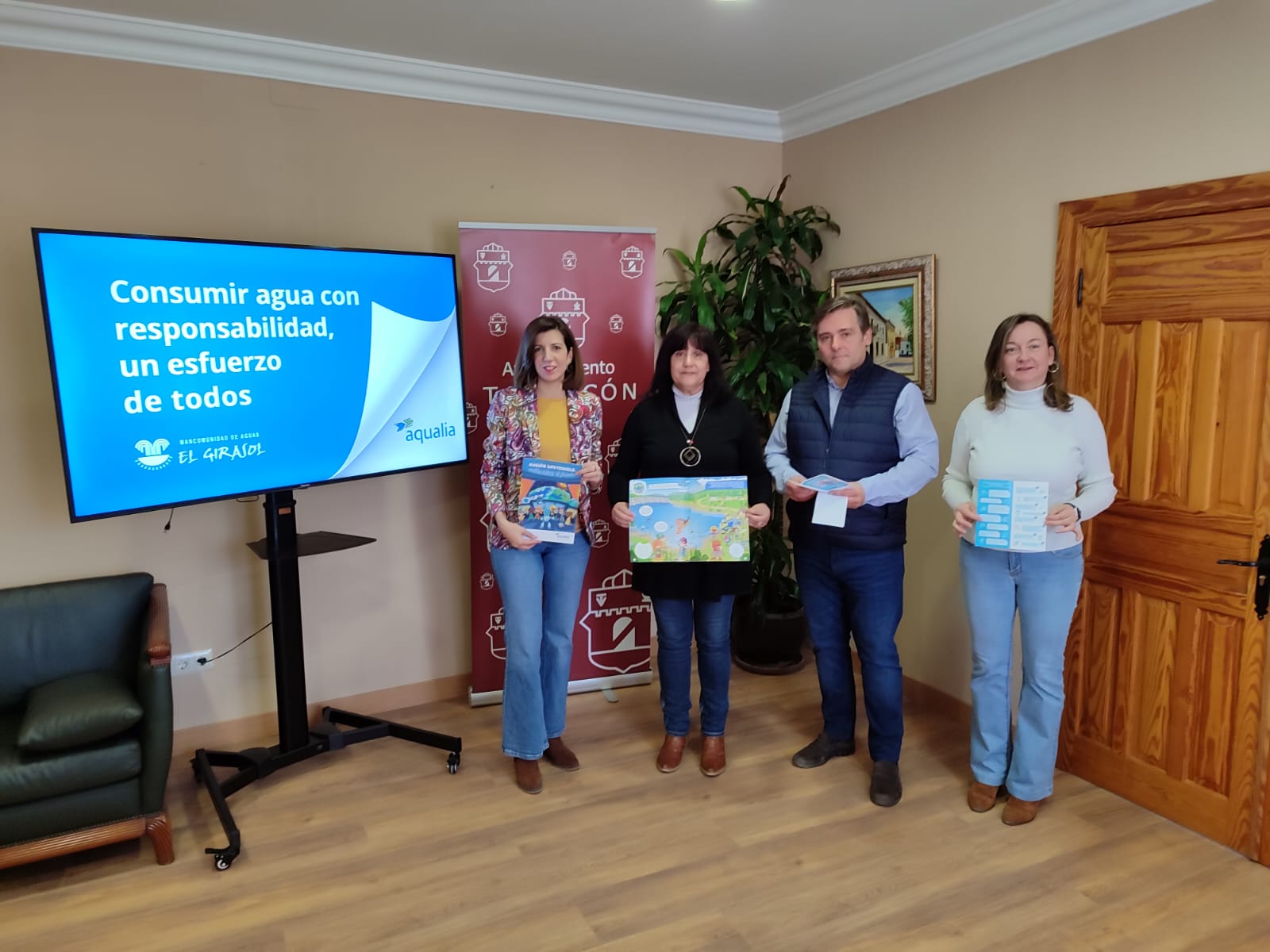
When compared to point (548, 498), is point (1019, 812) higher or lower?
lower

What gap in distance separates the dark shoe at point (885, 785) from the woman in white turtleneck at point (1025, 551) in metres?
0.24

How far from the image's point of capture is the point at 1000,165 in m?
3.16

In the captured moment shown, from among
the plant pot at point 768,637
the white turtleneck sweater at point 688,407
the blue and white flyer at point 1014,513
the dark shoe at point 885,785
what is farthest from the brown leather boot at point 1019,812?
the white turtleneck sweater at point 688,407

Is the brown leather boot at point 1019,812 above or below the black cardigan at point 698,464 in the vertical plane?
below

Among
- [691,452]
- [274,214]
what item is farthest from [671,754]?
[274,214]

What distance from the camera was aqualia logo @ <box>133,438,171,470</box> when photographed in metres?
2.51

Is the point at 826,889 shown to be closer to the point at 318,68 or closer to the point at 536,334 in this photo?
the point at 536,334

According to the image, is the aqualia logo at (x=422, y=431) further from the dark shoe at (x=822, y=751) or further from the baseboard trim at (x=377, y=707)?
the dark shoe at (x=822, y=751)

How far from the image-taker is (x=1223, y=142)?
2.48 meters

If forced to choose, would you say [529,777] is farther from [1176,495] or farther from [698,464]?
[1176,495]

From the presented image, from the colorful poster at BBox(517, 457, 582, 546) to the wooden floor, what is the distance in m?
0.92

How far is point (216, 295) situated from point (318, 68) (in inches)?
44.6

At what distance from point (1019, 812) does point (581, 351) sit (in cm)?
233

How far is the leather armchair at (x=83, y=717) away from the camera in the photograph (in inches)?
92.7
